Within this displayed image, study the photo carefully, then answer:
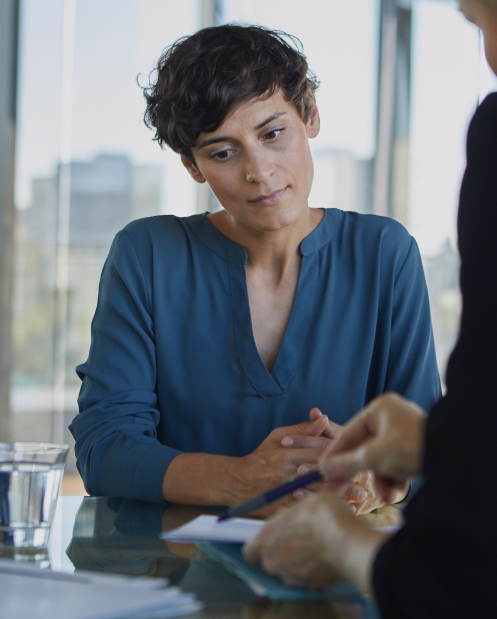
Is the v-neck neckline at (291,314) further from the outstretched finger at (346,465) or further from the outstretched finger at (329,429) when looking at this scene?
the outstretched finger at (346,465)

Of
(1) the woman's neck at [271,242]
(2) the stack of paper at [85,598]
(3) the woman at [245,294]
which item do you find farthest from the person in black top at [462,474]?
(1) the woman's neck at [271,242]

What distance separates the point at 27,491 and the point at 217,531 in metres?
0.23

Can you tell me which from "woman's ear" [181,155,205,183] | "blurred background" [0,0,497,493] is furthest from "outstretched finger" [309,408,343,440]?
"blurred background" [0,0,497,493]

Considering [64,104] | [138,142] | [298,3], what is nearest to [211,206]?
[138,142]

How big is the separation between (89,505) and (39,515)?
27cm

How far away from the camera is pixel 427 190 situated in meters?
3.96

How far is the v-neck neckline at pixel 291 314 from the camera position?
4.63 feet

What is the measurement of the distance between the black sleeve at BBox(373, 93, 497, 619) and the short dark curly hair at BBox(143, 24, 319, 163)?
3.01 feet

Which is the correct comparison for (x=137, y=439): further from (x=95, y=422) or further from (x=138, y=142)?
(x=138, y=142)

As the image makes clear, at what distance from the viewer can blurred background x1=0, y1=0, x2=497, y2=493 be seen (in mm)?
3479

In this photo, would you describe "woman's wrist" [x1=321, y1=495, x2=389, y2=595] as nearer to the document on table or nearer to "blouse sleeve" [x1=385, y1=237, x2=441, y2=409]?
the document on table

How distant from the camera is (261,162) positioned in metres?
1.35

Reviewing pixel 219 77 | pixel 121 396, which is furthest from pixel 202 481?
pixel 219 77

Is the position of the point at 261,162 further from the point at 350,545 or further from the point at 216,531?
the point at 350,545
